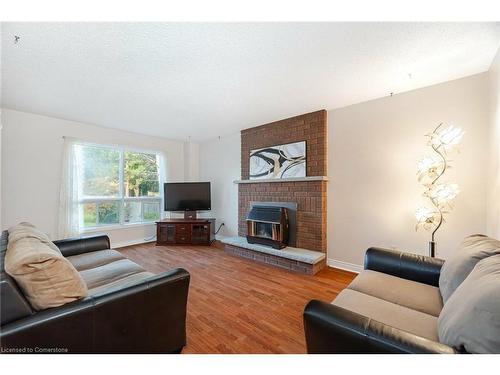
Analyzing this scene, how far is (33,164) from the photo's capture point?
3275 millimetres

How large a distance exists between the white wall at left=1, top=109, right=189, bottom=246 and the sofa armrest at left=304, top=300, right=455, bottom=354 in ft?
14.3

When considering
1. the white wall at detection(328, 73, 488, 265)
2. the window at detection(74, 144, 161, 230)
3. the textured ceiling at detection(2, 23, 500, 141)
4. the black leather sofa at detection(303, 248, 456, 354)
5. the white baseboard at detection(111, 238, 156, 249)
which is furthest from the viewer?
the white baseboard at detection(111, 238, 156, 249)

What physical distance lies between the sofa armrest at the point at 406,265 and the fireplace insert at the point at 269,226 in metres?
1.49

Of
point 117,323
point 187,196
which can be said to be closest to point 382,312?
→ point 117,323

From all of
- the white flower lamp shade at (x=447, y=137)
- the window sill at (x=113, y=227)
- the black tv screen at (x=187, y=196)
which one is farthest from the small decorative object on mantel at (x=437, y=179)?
the window sill at (x=113, y=227)

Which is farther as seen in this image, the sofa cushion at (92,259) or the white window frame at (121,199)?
the white window frame at (121,199)

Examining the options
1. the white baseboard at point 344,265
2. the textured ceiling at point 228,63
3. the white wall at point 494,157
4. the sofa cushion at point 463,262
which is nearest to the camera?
Result: the sofa cushion at point 463,262

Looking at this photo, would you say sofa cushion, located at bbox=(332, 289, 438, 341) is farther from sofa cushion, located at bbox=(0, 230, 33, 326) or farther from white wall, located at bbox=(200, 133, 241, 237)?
white wall, located at bbox=(200, 133, 241, 237)

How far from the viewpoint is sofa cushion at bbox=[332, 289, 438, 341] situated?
43.2 inches

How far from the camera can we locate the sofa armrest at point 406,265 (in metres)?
1.62

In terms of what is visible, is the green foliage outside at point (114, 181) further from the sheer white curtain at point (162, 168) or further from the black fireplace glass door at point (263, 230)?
the black fireplace glass door at point (263, 230)

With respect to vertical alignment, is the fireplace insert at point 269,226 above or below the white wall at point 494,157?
below

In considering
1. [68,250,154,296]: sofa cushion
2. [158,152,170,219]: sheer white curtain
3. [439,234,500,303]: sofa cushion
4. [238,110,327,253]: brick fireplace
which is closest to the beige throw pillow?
[68,250,154,296]: sofa cushion
